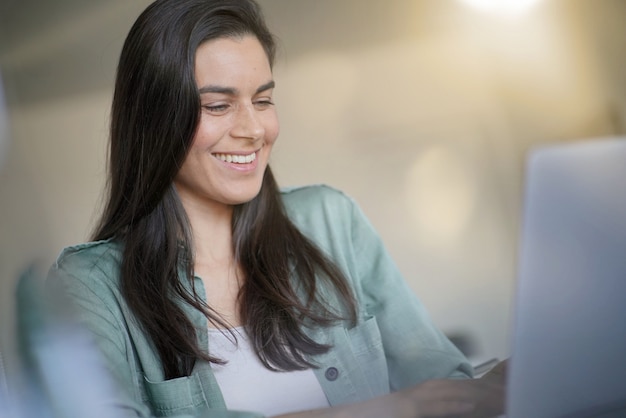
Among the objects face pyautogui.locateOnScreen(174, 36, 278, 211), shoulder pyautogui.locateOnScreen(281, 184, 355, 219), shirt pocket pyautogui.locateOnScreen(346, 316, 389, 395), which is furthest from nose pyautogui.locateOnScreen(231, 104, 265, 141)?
shirt pocket pyautogui.locateOnScreen(346, 316, 389, 395)

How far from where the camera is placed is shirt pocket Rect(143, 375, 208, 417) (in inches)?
36.5

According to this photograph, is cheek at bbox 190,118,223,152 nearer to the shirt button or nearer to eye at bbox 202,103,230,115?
eye at bbox 202,103,230,115

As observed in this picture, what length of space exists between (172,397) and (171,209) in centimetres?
19

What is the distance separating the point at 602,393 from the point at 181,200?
0.45 meters

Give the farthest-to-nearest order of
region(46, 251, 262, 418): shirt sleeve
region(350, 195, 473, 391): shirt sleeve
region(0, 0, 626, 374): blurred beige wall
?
region(350, 195, 473, 391): shirt sleeve < region(0, 0, 626, 374): blurred beige wall < region(46, 251, 262, 418): shirt sleeve

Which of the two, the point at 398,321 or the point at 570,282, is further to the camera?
the point at 398,321

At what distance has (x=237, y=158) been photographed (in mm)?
997

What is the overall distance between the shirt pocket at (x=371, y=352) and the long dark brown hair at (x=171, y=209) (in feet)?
0.13

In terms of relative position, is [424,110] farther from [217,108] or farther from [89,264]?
[89,264]

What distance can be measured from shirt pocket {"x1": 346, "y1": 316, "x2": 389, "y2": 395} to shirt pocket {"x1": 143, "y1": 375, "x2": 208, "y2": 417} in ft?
0.67

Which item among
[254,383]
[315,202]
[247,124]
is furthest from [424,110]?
[254,383]

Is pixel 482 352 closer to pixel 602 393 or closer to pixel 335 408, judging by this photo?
pixel 335 408

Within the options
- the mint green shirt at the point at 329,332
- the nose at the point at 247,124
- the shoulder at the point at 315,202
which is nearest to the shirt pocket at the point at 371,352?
the mint green shirt at the point at 329,332

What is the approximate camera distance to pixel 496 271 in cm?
120
